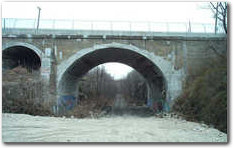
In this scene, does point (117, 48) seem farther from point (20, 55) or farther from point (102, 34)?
point (20, 55)

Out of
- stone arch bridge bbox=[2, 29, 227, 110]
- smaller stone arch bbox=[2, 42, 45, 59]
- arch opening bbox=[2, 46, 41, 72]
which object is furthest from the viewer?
arch opening bbox=[2, 46, 41, 72]

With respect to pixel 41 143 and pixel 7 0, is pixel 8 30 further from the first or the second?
pixel 41 143

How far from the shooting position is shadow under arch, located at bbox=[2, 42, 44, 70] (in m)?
11.1

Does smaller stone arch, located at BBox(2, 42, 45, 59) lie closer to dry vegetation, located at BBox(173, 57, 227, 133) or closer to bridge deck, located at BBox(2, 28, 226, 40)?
bridge deck, located at BBox(2, 28, 226, 40)

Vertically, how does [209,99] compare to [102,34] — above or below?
below

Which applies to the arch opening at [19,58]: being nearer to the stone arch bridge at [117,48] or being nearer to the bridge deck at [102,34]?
the stone arch bridge at [117,48]

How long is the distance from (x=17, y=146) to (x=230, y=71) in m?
5.82

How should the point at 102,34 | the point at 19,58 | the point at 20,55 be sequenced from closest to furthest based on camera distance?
the point at 102,34
the point at 20,55
the point at 19,58

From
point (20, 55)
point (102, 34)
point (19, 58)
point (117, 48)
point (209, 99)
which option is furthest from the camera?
point (19, 58)

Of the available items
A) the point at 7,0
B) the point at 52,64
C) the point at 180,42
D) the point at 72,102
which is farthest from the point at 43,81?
the point at 180,42

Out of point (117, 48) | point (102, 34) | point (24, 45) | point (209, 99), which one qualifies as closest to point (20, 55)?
point (24, 45)

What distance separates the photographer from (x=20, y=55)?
41.4 ft

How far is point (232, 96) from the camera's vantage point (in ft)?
18.0

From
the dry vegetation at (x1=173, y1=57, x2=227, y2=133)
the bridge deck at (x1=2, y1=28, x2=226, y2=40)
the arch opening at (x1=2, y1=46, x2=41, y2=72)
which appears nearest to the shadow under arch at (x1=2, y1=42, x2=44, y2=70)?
the arch opening at (x1=2, y1=46, x2=41, y2=72)
